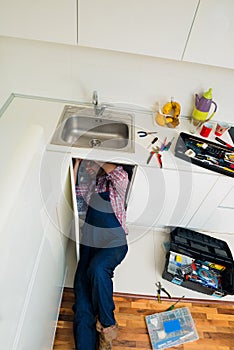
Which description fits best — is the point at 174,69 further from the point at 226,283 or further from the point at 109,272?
the point at 226,283

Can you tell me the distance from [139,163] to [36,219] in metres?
0.77

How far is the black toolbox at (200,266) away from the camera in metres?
1.53

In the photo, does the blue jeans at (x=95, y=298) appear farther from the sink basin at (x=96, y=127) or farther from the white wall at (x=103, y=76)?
the white wall at (x=103, y=76)

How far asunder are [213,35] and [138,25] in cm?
39

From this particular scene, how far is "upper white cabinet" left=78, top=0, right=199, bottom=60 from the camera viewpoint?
1067 millimetres

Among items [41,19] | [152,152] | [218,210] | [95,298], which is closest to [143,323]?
[95,298]

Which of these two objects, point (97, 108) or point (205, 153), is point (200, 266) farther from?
point (97, 108)

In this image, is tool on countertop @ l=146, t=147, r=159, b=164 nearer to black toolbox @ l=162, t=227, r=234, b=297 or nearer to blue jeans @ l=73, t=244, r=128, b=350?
blue jeans @ l=73, t=244, r=128, b=350

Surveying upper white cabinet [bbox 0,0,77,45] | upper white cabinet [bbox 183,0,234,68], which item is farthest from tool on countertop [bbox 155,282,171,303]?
upper white cabinet [bbox 0,0,77,45]

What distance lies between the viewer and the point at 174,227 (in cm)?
185

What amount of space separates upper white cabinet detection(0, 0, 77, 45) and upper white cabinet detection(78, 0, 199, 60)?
0.05 meters

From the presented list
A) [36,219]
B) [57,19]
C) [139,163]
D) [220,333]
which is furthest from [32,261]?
[220,333]

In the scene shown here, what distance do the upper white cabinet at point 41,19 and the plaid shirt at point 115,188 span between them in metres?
0.79

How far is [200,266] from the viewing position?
5.24ft
